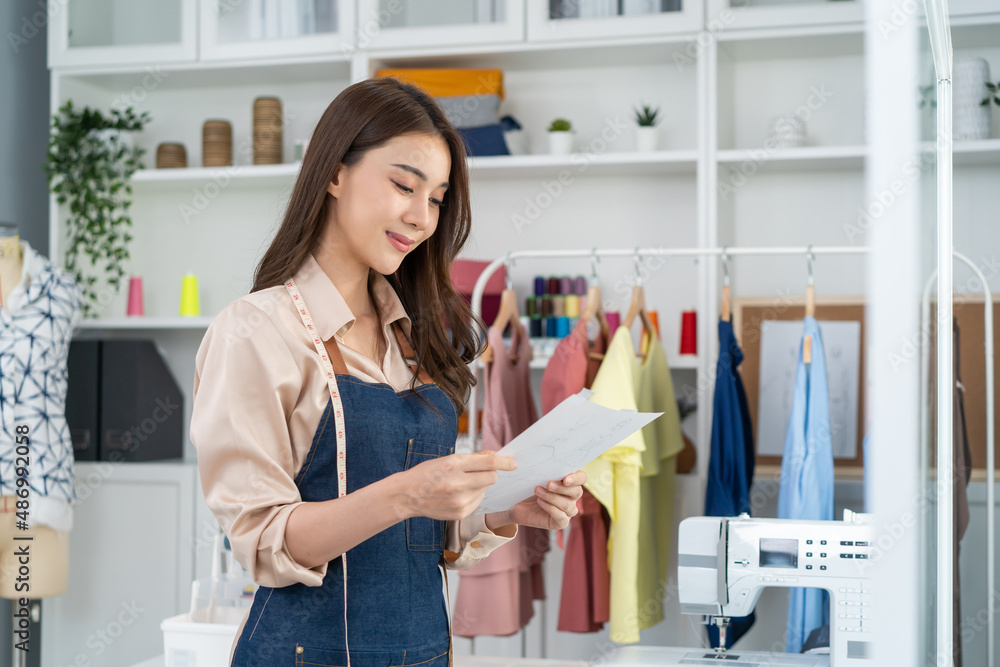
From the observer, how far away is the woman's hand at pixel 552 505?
1169 millimetres

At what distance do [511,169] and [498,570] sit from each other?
1254 millimetres

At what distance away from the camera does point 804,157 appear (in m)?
2.70

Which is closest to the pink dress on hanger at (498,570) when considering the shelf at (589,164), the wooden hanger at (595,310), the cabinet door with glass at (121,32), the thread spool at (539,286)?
the wooden hanger at (595,310)

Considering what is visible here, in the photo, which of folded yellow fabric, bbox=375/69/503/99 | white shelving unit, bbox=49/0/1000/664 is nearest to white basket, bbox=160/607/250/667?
A: white shelving unit, bbox=49/0/1000/664

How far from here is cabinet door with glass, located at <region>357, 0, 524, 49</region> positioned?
2.82 meters

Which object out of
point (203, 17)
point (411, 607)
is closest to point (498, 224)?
point (203, 17)

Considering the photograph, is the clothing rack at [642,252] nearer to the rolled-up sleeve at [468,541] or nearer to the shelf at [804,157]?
the shelf at [804,157]

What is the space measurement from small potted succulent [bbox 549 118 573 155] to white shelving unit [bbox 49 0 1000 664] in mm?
66

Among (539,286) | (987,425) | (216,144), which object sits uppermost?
(216,144)

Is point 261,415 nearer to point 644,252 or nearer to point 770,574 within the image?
point 770,574

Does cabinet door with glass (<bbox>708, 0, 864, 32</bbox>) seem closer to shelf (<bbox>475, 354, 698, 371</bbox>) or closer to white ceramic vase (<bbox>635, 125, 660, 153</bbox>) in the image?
white ceramic vase (<bbox>635, 125, 660, 153</bbox>)

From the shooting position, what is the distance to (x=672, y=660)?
1.55 metres

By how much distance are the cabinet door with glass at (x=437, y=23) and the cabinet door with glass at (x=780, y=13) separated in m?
0.60

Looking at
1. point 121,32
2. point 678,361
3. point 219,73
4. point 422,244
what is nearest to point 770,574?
point 422,244
